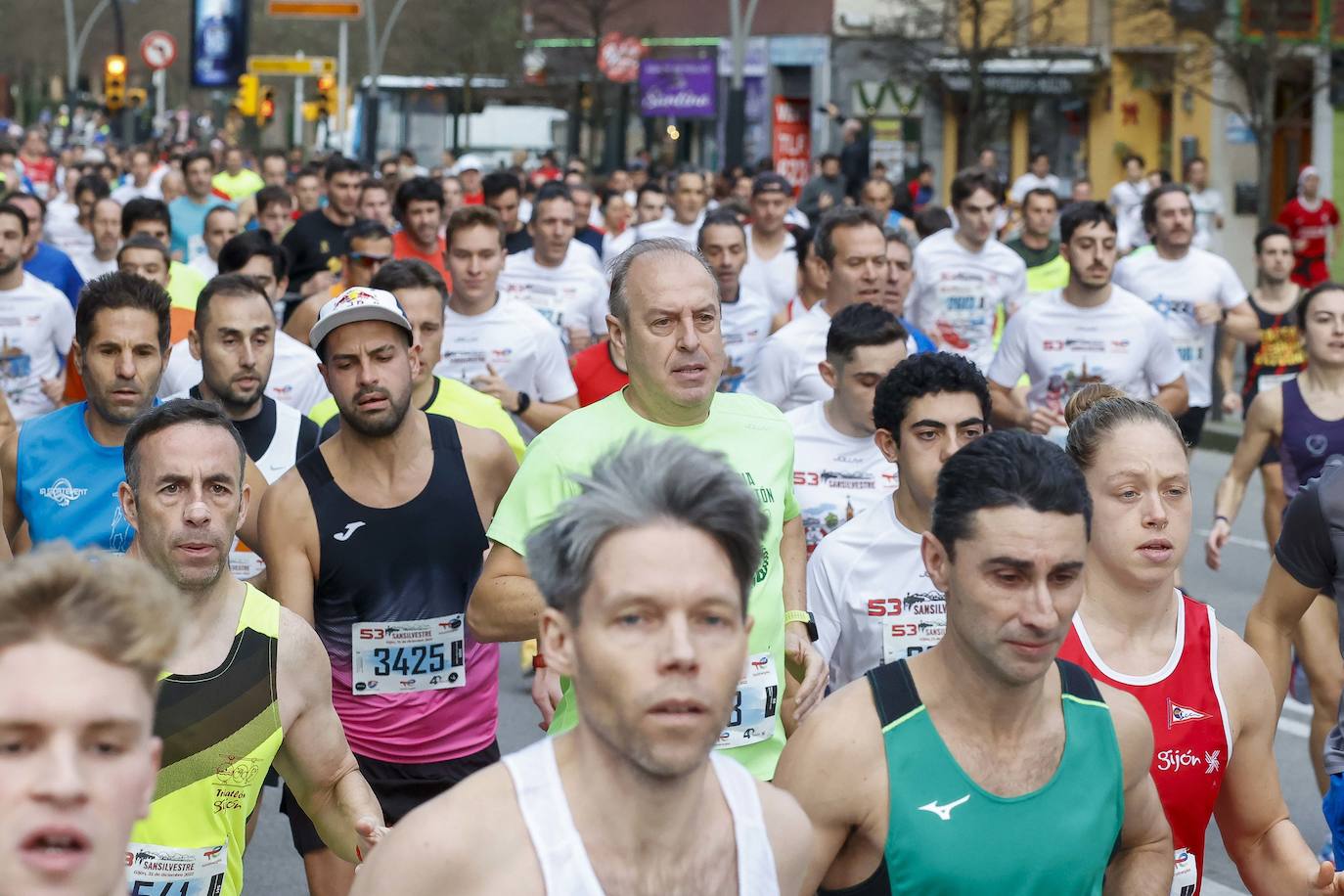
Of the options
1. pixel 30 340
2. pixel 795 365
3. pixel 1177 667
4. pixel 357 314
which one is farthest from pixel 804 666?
pixel 30 340

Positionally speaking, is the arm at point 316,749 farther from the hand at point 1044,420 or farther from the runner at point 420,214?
the runner at point 420,214

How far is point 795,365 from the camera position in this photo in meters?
8.58

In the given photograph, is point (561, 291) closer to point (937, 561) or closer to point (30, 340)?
point (30, 340)

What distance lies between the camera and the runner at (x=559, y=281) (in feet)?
38.9

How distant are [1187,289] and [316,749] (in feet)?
26.1

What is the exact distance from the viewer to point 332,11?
4631 centimetres

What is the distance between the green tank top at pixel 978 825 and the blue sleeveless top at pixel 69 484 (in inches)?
114

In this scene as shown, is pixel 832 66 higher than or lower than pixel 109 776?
higher

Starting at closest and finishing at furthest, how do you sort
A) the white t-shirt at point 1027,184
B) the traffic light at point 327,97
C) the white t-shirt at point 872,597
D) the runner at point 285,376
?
1. the white t-shirt at point 872,597
2. the runner at point 285,376
3. the white t-shirt at point 1027,184
4. the traffic light at point 327,97

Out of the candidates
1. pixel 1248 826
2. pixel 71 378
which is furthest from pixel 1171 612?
pixel 71 378

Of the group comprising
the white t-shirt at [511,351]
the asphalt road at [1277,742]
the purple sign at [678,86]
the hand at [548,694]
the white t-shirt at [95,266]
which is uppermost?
the purple sign at [678,86]

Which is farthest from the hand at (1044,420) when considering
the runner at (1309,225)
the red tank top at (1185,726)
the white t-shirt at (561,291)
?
the runner at (1309,225)

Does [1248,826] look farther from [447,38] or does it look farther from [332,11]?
[447,38]

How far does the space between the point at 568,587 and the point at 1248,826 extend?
2.12 m
